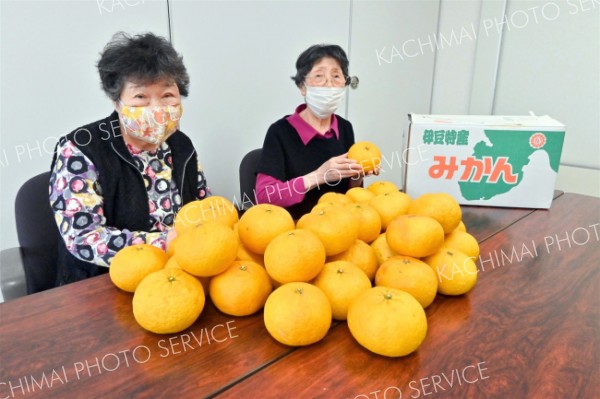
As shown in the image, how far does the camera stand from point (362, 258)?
2.71ft

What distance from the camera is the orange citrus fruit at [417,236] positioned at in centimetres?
80

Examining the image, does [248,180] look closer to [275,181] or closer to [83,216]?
[275,181]

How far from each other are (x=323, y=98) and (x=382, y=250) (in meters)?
0.96

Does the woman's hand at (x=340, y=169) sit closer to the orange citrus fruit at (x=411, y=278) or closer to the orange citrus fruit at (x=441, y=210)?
the orange citrus fruit at (x=441, y=210)

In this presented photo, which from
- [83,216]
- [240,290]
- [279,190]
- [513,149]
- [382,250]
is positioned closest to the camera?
[240,290]

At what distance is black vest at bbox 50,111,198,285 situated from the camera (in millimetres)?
1246

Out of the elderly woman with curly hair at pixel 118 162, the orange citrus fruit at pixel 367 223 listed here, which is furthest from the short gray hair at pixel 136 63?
the orange citrus fruit at pixel 367 223

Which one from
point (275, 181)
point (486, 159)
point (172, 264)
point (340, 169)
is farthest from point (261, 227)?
point (486, 159)

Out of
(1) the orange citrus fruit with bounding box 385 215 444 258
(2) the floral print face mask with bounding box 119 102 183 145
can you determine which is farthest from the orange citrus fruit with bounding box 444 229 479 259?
(2) the floral print face mask with bounding box 119 102 183 145

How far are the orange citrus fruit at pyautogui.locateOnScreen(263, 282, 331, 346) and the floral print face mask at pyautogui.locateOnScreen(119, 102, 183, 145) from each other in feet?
2.55

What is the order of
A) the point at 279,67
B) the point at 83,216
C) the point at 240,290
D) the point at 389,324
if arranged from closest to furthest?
the point at 389,324, the point at 240,290, the point at 83,216, the point at 279,67

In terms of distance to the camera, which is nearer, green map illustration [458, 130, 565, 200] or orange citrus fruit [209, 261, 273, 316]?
orange citrus fruit [209, 261, 273, 316]

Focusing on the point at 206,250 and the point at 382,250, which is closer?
the point at 206,250

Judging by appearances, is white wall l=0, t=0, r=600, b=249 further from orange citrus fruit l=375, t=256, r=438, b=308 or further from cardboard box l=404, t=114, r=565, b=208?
orange citrus fruit l=375, t=256, r=438, b=308
